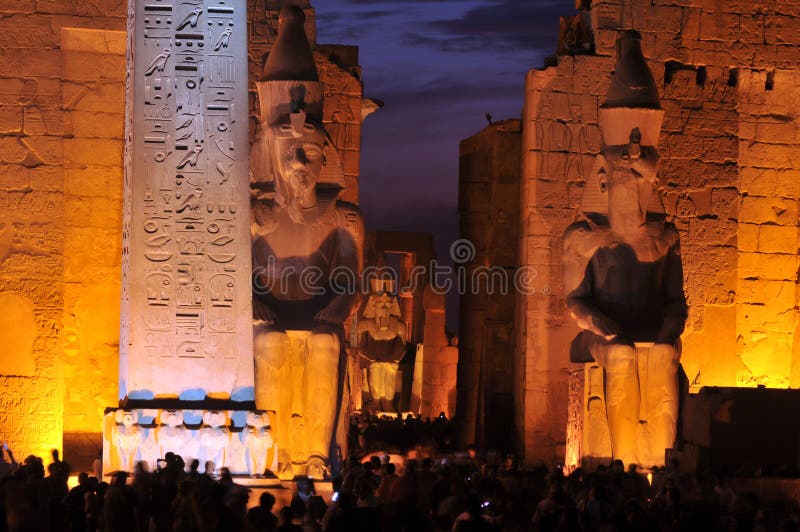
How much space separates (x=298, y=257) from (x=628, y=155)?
8.65 ft

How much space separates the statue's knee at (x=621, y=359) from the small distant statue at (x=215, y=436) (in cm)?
326

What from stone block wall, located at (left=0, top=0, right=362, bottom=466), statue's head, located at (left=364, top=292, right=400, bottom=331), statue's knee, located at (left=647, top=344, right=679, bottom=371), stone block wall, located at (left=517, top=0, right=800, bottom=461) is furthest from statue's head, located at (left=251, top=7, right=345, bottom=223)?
statue's head, located at (left=364, top=292, right=400, bottom=331)

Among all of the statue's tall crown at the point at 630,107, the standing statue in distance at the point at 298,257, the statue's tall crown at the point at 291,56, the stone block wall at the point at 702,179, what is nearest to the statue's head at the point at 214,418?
the standing statue in distance at the point at 298,257

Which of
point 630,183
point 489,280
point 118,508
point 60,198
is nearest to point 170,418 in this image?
point 118,508

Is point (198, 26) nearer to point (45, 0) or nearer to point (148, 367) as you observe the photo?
point (148, 367)

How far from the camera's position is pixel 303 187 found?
1159 cm

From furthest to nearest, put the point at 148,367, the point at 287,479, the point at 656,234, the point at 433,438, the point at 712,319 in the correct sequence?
1. the point at 433,438
2. the point at 712,319
3. the point at 656,234
4. the point at 287,479
5. the point at 148,367

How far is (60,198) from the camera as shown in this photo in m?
14.5

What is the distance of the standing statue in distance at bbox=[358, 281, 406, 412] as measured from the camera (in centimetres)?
2475

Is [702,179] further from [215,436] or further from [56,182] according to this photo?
[215,436]

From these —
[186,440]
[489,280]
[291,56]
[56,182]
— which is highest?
[291,56]

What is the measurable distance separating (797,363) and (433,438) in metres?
3.80

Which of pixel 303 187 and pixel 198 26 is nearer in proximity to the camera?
pixel 198 26

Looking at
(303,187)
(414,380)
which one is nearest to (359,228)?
(303,187)
